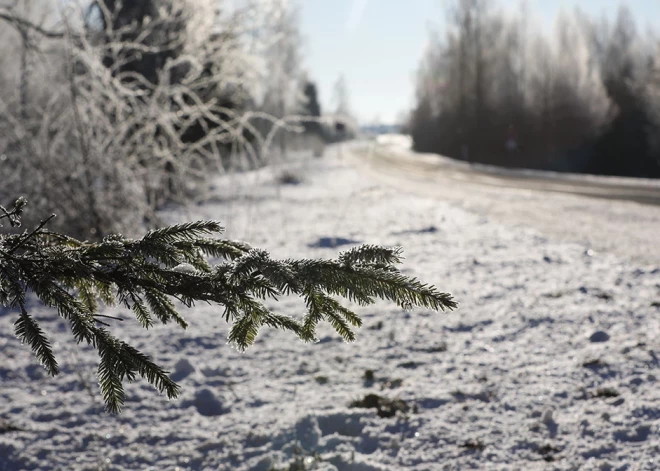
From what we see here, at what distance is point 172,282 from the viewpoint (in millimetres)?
1362

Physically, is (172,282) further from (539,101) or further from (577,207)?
(539,101)

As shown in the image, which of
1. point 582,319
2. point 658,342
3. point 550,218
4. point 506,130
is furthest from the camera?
point 506,130

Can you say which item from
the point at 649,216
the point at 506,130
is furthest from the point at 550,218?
the point at 506,130

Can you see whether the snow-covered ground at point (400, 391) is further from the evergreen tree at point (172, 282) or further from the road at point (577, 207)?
the road at point (577, 207)

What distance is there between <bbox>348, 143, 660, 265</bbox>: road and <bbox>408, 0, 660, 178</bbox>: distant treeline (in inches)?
645

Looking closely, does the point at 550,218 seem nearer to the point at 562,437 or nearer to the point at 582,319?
the point at 582,319

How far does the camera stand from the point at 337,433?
2637 millimetres

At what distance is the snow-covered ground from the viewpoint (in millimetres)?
2453

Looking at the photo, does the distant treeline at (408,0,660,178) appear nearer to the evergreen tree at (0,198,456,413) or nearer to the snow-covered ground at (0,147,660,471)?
the snow-covered ground at (0,147,660,471)

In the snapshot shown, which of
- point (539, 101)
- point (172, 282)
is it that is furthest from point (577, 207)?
point (539, 101)

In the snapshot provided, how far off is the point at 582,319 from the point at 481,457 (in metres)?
1.73

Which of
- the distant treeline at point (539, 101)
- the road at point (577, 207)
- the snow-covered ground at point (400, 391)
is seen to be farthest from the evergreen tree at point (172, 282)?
the distant treeline at point (539, 101)

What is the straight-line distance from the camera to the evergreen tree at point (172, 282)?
126 centimetres

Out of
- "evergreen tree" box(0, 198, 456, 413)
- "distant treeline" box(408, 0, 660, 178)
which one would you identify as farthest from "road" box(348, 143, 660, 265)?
"distant treeline" box(408, 0, 660, 178)
